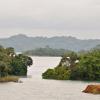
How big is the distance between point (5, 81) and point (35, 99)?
204 feet

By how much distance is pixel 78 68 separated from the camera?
17838 cm

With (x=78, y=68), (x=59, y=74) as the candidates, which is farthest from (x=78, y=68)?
(x=59, y=74)

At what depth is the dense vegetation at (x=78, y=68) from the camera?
177375 mm

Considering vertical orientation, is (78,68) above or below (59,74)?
above

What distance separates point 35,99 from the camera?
331 feet

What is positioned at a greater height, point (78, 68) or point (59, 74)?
point (78, 68)

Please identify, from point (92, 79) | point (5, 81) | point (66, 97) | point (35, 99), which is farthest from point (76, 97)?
point (92, 79)

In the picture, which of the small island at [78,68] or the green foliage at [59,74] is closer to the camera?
the small island at [78,68]

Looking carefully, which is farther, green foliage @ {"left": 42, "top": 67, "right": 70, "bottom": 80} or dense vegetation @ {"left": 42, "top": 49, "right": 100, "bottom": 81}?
green foliage @ {"left": 42, "top": 67, "right": 70, "bottom": 80}

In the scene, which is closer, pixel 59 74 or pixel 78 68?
pixel 78 68

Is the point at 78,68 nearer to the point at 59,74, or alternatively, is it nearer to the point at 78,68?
the point at 78,68

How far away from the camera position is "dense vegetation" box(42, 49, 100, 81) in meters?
177

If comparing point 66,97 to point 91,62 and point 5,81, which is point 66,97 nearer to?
point 5,81

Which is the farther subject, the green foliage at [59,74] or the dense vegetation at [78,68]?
the green foliage at [59,74]
